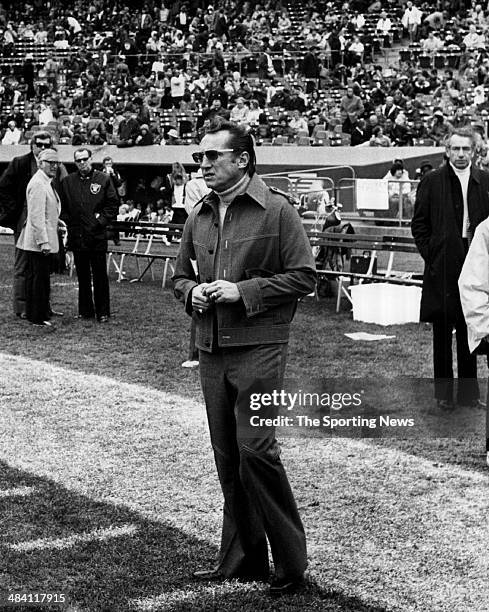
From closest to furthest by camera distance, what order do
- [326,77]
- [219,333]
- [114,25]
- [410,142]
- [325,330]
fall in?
[219,333] < [325,330] < [410,142] < [326,77] < [114,25]

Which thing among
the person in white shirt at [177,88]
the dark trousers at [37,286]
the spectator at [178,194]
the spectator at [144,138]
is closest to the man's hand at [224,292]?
the dark trousers at [37,286]

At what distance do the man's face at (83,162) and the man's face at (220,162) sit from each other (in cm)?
792

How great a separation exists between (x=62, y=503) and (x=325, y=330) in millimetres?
5864

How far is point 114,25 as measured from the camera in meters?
41.1

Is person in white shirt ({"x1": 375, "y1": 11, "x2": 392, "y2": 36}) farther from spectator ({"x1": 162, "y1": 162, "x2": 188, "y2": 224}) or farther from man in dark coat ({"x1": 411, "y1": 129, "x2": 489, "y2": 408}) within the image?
man in dark coat ({"x1": 411, "y1": 129, "x2": 489, "y2": 408})

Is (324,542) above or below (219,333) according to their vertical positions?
below

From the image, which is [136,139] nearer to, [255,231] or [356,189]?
[356,189]

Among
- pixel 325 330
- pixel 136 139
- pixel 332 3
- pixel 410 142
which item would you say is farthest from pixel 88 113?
pixel 325 330

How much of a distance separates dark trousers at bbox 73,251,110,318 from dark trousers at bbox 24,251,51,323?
1.41ft

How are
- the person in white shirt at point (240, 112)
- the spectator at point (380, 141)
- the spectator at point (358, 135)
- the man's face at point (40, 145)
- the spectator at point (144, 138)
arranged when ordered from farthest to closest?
the person in white shirt at point (240, 112), the spectator at point (144, 138), the spectator at point (358, 135), the spectator at point (380, 141), the man's face at point (40, 145)

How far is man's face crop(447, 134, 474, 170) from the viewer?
7.33 meters

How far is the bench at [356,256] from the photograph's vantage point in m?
12.1

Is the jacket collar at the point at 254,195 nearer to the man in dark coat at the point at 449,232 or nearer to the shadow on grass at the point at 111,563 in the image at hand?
the shadow on grass at the point at 111,563

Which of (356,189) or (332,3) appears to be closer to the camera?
(356,189)
